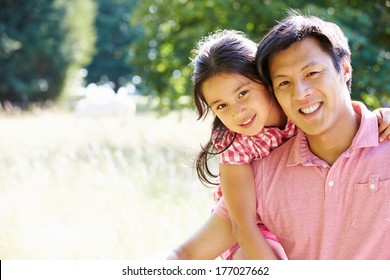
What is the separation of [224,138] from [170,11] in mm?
8256

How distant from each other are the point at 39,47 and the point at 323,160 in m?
22.7

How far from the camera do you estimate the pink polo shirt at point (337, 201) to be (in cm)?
204

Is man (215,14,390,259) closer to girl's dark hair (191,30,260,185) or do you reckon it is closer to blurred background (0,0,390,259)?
girl's dark hair (191,30,260,185)

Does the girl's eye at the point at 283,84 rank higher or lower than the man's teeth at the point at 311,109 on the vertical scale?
higher

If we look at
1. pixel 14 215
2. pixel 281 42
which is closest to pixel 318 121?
pixel 281 42

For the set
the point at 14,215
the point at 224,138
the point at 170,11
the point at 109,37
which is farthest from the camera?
the point at 109,37

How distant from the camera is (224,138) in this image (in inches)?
98.8

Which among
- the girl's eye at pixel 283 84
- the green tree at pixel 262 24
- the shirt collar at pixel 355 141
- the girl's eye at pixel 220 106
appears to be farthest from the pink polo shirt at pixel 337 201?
the green tree at pixel 262 24

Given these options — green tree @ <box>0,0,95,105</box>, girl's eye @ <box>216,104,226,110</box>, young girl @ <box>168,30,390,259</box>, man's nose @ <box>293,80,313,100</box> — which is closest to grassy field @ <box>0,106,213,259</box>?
young girl @ <box>168,30,390,259</box>

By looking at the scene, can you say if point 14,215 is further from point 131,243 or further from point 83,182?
point 131,243

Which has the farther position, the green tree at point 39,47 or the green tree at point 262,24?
the green tree at point 39,47

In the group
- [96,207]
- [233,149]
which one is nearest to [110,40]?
[96,207]

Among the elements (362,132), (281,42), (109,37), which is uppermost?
(281,42)

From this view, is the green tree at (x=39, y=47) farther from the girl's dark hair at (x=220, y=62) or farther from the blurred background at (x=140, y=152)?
the girl's dark hair at (x=220, y=62)
